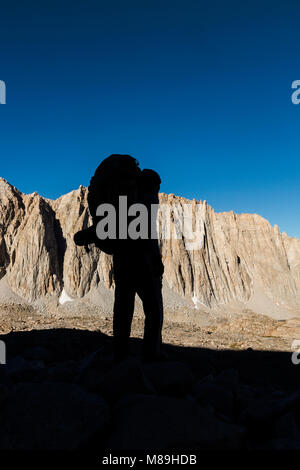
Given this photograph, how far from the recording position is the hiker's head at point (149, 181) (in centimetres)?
477

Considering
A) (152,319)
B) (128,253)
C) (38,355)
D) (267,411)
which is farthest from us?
(38,355)

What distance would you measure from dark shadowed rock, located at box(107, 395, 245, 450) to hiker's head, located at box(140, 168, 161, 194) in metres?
3.16

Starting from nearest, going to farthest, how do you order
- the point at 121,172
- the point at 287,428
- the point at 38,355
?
the point at 287,428
the point at 121,172
the point at 38,355

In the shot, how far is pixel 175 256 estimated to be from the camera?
6378cm

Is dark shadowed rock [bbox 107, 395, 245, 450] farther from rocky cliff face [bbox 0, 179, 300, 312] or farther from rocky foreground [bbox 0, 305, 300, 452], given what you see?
rocky cliff face [bbox 0, 179, 300, 312]

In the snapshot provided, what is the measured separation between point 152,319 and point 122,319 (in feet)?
1.56

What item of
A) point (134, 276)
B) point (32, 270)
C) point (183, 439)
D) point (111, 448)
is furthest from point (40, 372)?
point (32, 270)

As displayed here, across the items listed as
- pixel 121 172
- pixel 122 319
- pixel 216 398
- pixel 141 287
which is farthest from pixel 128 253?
pixel 216 398

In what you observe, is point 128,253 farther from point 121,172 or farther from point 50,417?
point 50,417

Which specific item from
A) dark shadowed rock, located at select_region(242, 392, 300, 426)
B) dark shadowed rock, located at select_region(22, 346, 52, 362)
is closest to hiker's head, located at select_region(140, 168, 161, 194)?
dark shadowed rock, located at select_region(242, 392, 300, 426)

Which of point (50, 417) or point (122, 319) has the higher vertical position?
point (122, 319)

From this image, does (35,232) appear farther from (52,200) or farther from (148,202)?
(148,202)

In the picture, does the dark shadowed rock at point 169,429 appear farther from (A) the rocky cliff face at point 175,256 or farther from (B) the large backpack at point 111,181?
(A) the rocky cliff face at point 175,256

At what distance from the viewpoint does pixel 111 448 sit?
2.12 meters
